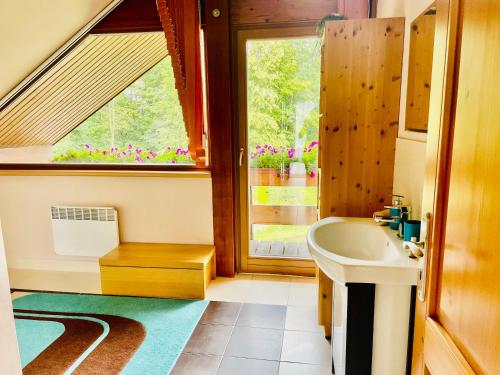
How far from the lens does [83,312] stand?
2648 mm

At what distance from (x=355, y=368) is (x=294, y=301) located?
1.35 m

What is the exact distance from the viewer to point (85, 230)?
3.25 meters

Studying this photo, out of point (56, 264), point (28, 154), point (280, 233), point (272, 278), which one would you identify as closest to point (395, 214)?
point (280, 233)

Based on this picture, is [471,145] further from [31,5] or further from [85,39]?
[85,39]

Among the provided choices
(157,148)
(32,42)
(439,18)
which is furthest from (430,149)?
(32,42)

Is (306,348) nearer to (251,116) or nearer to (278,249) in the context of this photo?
(278,249)

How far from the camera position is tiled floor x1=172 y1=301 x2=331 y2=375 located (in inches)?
80.4

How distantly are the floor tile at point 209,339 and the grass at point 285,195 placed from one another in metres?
1.16

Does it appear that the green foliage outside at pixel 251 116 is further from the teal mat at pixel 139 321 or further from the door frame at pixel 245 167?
the teal mat at pixel 139 321

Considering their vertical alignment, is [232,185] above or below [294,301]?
above

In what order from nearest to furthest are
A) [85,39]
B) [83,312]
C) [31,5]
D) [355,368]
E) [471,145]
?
[471,145]
[355,368]
[31,5]
[83,312]
[85,39]

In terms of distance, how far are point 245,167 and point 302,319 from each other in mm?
1314

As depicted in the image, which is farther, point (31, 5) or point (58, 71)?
point (58, 71)

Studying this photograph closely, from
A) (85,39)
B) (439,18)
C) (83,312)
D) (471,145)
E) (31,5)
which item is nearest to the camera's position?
(471,145)
